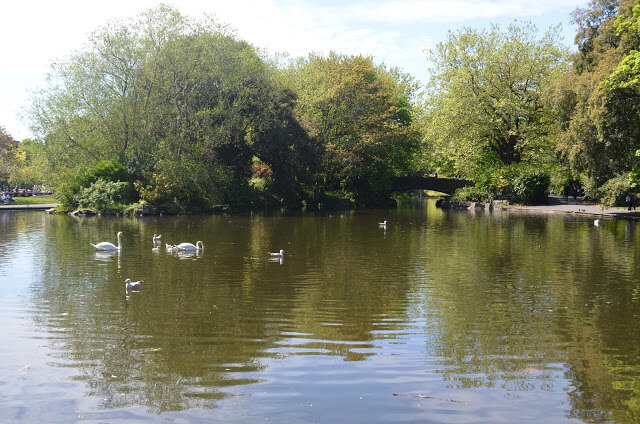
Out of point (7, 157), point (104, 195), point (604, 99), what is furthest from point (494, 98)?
point (7, 157)

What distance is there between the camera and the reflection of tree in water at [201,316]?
7.30 metres

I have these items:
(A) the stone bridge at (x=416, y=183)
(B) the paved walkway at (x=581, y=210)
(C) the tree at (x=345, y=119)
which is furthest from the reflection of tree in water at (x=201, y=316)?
(A) the stone bridge at (x=416, y=183)

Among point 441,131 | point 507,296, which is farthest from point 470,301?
point 441,131

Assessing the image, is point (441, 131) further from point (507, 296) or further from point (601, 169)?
point (507, 296)

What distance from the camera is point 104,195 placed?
139 feet

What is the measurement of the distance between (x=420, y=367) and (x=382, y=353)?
0.78 metres

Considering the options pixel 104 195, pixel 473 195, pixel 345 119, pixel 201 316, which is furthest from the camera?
pixel 473 195

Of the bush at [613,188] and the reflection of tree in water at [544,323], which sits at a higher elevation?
the bush at [613,188]

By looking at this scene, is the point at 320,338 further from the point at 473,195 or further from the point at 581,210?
the point at 473,195

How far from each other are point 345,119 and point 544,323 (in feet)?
155

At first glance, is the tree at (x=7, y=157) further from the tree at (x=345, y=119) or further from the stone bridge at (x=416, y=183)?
the stone bridge at (x=416, y=183)

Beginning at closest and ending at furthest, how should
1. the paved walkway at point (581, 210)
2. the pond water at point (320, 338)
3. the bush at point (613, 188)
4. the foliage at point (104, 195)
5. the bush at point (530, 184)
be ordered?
1. the pond water at point (320, 338)
2. the bush at point (613, 188)
3. the paved walkway at point (581, 210)
4. the foliage at point (104, 195)
5. the bush at point (530, 184)

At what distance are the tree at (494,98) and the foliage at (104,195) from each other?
101 ft

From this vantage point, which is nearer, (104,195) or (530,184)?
(104,195)
